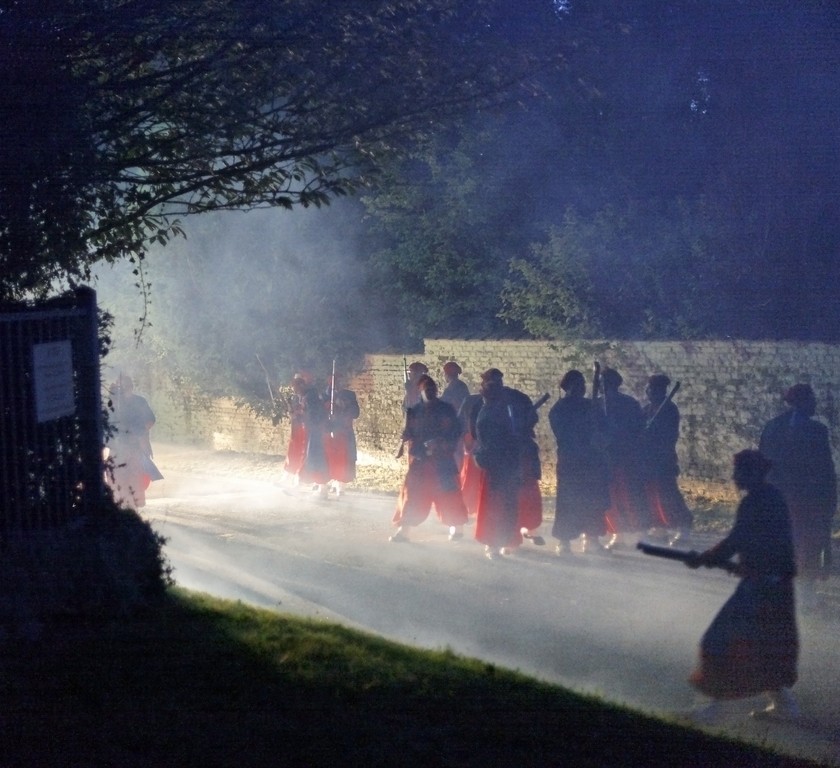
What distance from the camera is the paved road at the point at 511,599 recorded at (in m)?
7.00

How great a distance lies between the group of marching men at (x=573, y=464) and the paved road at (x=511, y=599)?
0.35 metres

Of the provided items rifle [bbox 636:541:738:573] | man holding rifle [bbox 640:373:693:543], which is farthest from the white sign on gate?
man holding rifle [bbox 640:373:693:543]

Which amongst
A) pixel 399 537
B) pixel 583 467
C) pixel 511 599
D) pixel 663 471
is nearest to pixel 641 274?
pixel 663 471

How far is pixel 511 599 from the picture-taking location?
9.34 m

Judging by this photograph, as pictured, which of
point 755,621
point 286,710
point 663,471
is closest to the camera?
point 286,710

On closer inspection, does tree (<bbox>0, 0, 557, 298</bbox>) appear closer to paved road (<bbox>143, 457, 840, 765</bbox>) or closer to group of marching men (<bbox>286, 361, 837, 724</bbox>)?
group of marching men (<bbox>286, 361, 837, 724</bbox>)

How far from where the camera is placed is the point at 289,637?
21.3 feet

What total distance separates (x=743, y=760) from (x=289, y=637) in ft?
8.77

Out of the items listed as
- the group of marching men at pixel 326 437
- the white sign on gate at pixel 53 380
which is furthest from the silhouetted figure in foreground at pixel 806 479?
the group of marching men at pixel 326 437

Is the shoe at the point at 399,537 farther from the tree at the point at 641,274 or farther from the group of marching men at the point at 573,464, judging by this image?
the tree at the point at 641,274

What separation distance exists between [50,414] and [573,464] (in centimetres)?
586

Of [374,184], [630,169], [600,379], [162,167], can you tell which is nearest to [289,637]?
[162,167]

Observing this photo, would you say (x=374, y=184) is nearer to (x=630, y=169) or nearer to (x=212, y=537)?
(x=212, y=537)

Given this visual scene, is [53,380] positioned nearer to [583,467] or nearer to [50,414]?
[50,414]
